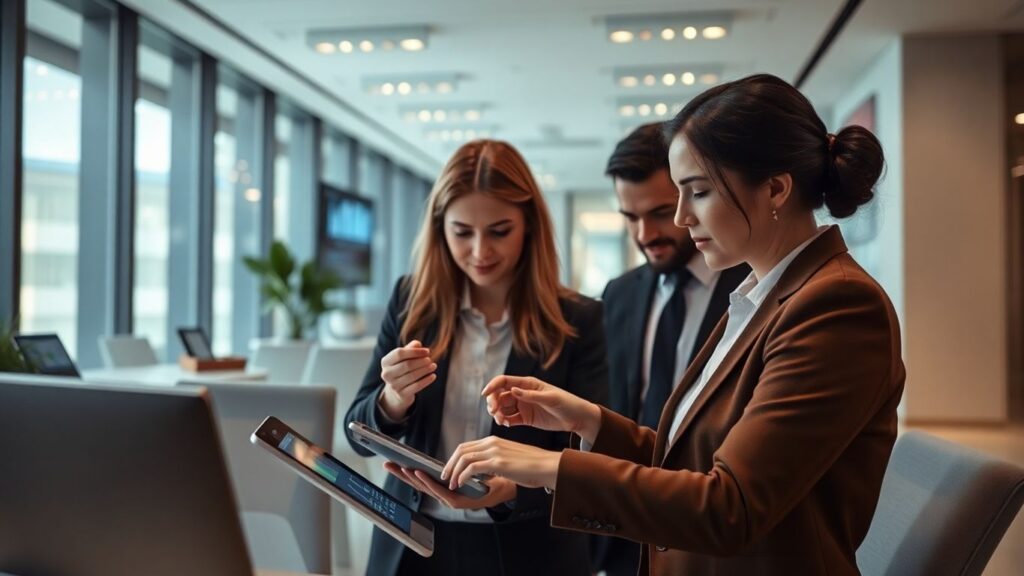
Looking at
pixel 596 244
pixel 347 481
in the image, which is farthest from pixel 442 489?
pixel 596 244

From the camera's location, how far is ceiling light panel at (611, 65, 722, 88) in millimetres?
8328

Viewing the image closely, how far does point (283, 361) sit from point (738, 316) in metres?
4.18

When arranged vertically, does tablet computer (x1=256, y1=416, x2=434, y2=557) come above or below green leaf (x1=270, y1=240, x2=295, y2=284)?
below

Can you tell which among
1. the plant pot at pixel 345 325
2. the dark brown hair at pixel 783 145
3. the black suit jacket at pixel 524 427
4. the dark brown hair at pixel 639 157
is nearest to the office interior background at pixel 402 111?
the plant pot at pixel 345 325

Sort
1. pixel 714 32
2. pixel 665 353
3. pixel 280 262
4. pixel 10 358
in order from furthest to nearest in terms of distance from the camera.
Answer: pixel 280 262, pixel 714 32, pixel 10 358, pixel 665 353

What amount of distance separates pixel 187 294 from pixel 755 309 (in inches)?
296

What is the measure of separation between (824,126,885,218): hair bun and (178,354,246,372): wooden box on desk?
3.60 m

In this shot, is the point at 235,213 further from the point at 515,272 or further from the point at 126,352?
the point at 515,272

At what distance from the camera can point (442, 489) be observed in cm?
128

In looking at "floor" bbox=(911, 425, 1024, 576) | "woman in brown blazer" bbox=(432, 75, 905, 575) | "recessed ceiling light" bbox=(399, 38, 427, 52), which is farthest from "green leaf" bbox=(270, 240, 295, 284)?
"woman in brown blazer" bbox=(432, 75, 905, 575)

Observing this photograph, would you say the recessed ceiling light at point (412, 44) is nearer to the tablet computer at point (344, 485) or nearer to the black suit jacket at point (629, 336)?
the black suit jacket at point (629, 336)

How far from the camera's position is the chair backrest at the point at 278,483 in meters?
1.89

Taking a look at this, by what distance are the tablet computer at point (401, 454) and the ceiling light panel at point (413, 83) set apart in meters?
7.68

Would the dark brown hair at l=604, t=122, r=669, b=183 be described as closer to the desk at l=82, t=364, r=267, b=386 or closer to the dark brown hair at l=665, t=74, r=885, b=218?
the dark brown hair at l=665, t=74, r=885, b=218
